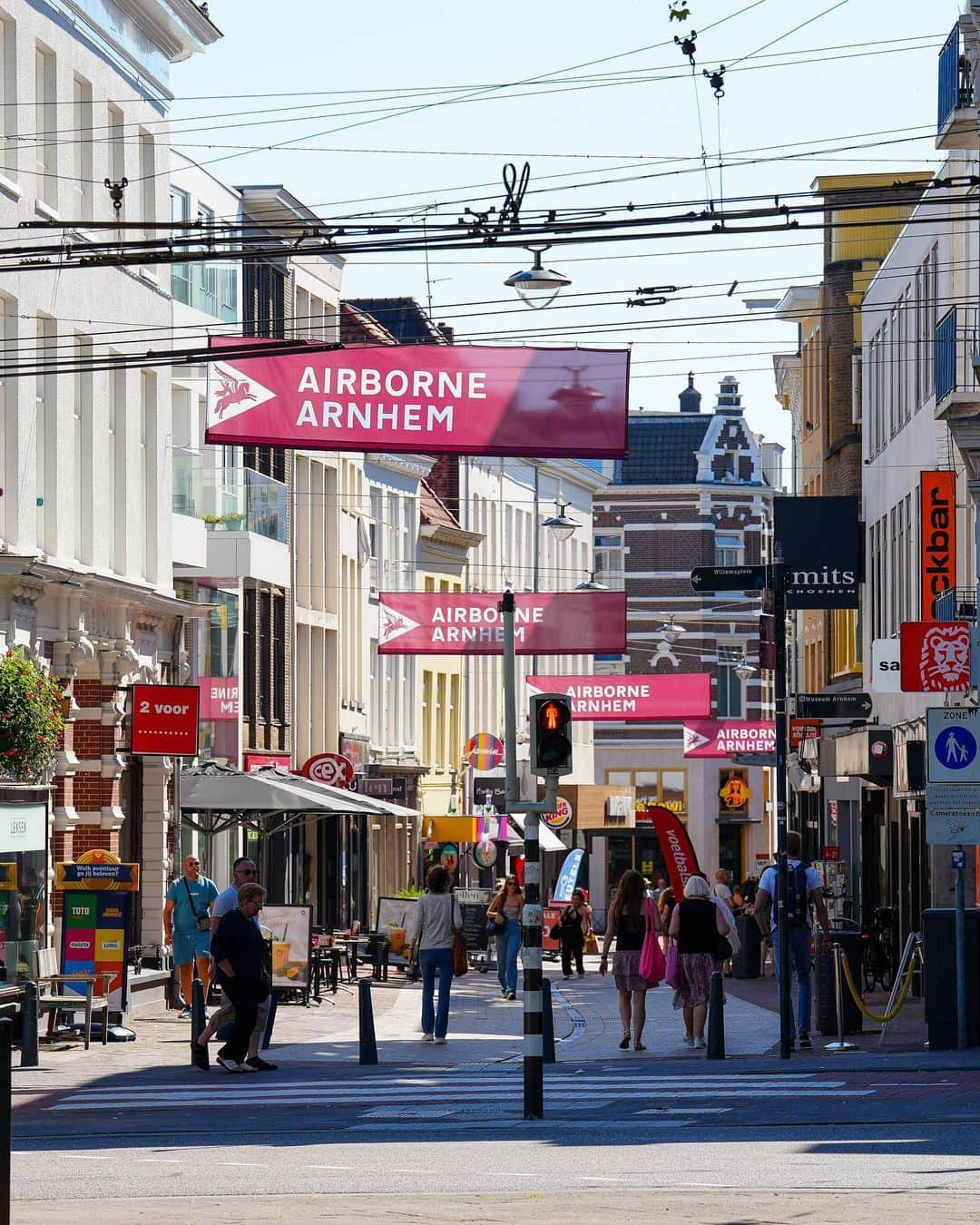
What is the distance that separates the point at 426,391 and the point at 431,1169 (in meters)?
9.68

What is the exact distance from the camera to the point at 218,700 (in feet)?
132

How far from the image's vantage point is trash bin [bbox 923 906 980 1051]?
21.8 metres

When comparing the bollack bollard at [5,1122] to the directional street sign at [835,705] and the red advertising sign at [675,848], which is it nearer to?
the red advertising sign at [675,848]

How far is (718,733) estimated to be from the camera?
53.6m

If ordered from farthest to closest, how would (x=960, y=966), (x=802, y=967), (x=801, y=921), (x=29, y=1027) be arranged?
1. (x=801, y=921)
2. (x=802, y=967)
3. (x=29, y=1027)
4. (x=960, y=966)

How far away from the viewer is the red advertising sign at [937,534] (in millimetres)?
34281

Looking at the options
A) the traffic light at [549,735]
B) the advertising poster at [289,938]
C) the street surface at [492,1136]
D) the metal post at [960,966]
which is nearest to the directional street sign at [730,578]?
the metal post at [960,966]

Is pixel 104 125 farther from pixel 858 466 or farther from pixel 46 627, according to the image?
pixel 858 466

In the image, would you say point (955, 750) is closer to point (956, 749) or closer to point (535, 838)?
point (956, 749)

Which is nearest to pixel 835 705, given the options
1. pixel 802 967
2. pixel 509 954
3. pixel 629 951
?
pixel 509 954

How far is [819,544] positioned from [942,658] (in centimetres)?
1005

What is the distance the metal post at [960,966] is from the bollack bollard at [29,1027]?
25.9ft

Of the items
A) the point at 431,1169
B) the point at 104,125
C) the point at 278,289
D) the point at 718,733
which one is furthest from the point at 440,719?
the point at 431,1169

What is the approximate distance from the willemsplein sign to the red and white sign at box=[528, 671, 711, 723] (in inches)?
403
